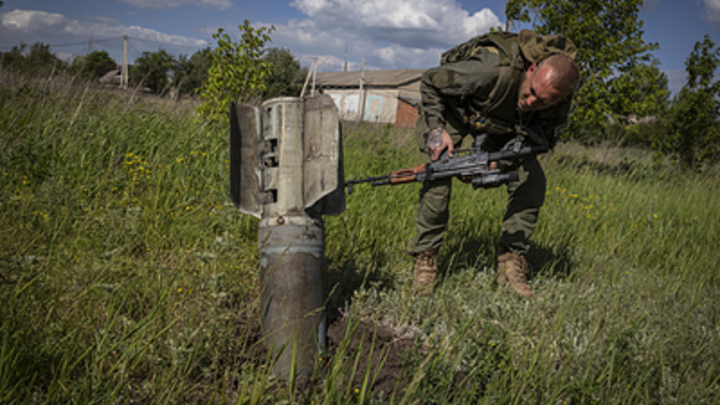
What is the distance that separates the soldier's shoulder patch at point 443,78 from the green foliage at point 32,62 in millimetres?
4879

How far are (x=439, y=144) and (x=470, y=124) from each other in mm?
406

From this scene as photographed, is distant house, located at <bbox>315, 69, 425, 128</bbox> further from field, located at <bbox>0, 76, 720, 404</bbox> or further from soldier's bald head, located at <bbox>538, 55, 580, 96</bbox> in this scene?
soldier's bald head, located at <bbox>538, 55, 580, 96</bbox>

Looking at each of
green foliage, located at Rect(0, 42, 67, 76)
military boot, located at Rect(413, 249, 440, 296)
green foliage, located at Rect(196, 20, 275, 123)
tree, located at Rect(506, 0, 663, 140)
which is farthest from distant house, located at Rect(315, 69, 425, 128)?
military boot, located at Rect(413, 249, 440, 296)

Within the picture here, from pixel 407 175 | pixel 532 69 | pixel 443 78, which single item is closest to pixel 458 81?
pixel 443 78

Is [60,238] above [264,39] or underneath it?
underneath

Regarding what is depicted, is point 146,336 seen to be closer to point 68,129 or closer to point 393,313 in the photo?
point 393,313

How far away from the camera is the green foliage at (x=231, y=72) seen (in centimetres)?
427

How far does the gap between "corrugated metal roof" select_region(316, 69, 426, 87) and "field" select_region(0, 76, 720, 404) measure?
23716mm

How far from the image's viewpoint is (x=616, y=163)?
9.77 metres

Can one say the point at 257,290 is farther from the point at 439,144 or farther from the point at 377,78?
the point at 377,78

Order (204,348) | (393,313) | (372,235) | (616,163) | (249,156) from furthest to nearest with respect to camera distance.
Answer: (616,163)
(372,235)
(393,313)
(249,156)
(204,348)

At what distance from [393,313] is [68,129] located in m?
3.40

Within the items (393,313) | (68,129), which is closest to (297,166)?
(393,313)

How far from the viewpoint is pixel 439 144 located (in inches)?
102
